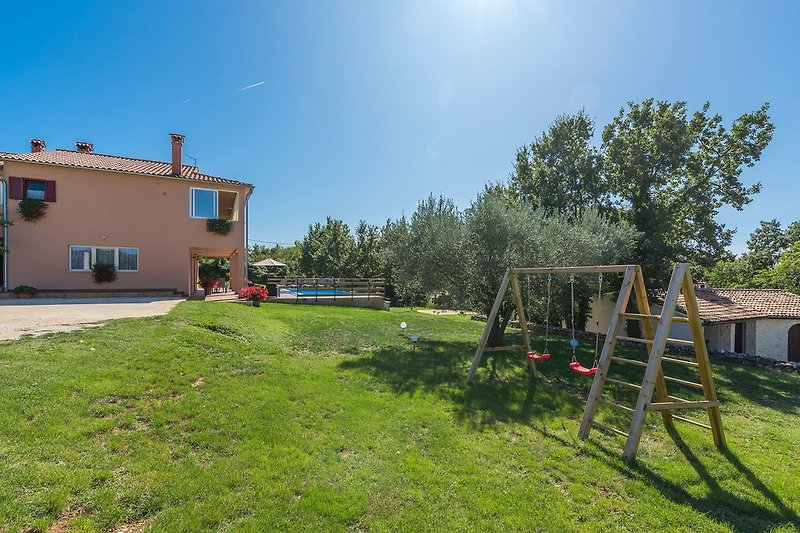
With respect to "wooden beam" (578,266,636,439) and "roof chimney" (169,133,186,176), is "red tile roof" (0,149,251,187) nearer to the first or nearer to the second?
"roof chimney" (169,133,186,176)


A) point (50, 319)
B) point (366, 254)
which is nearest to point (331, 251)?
point (366, 254)

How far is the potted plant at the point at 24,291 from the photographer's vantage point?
1502 centimetres

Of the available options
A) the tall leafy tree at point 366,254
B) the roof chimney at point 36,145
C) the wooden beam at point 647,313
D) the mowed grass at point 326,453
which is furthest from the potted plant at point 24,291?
the tall leafy tree at point 366,254

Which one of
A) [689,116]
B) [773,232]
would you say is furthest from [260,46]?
[773,232]

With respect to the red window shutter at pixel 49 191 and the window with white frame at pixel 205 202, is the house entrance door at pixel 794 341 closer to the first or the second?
the window with white frame at pixel 205 202

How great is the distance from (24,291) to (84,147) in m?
10.3

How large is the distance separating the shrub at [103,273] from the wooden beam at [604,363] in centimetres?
1910

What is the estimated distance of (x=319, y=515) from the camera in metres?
3.16

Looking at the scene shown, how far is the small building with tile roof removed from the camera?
18.7 meters

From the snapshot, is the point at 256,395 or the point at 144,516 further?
the point at 256,395

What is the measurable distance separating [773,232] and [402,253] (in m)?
58.1

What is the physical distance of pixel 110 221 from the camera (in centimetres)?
1678

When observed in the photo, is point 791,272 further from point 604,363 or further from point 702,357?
point 604,363

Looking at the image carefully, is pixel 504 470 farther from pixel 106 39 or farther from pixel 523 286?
pixel 106 39
